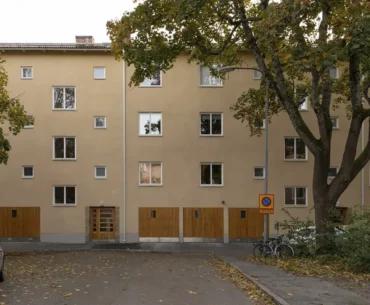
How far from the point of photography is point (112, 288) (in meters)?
13.6

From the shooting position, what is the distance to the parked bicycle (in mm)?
22734

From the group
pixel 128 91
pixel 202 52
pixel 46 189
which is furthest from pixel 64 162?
pixel 202 52

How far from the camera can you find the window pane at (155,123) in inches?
1454

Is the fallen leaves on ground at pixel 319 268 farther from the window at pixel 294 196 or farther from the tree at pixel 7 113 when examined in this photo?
the window at pixel 294 196

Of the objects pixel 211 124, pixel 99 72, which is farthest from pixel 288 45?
pixel 99 72

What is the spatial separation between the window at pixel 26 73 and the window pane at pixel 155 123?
7.68 m

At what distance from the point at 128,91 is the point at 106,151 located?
3849 millimetres

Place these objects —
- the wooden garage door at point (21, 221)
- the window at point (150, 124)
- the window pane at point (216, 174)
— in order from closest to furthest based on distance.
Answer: the wooden garage door at point (21, 221) → the window at point (150, 124) → the window pane at point (216, 174)

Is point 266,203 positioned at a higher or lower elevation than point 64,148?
lower

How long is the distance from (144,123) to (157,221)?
5.95 m

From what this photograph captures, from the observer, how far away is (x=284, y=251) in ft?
75.2

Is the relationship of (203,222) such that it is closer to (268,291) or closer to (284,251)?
(284,251)

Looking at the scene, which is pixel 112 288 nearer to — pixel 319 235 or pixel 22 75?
pixel 319 235

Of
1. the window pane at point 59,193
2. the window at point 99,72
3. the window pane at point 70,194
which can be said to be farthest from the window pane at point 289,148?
the window pane at point 59,193
